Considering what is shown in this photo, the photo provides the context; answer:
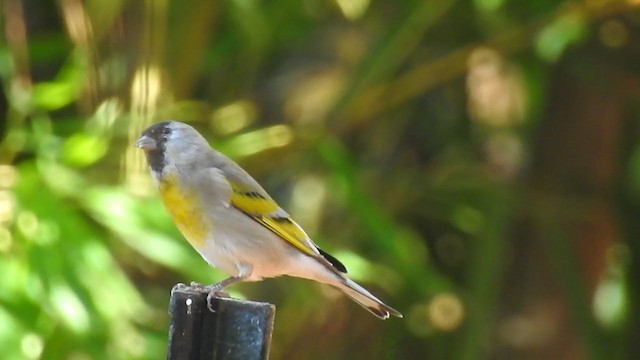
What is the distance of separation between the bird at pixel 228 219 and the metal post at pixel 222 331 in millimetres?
698

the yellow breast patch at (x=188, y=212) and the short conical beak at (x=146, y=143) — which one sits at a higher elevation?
the short conical beak at (x=146, y=143)

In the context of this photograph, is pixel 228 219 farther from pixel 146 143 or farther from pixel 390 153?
pixel 390 153

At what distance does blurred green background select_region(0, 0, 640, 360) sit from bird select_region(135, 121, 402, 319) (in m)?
0.70

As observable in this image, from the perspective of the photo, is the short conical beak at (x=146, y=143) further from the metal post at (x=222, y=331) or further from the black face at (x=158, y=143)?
the metal post at (x=222, y=331)

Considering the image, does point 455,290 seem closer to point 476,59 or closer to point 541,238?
point 541,238

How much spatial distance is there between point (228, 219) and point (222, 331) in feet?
2.75

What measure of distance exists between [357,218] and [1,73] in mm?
1053

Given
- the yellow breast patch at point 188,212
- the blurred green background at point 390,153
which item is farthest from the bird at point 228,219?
the blurred green background at point 390,153

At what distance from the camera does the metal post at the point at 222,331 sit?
1809 millimetres

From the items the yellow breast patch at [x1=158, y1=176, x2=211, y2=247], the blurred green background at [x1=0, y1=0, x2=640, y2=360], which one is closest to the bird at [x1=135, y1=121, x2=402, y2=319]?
A: the yellow breast patch at [x1=158, y1=176, x2=211, y2=247]

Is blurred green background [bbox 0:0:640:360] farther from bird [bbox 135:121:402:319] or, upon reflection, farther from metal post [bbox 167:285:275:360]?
metal post [bbox 167:285:275:360]

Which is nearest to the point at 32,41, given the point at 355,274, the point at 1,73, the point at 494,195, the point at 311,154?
the point at 1,73

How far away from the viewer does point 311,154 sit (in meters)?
Result: 4.07

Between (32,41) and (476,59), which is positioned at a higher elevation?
(476,59)
